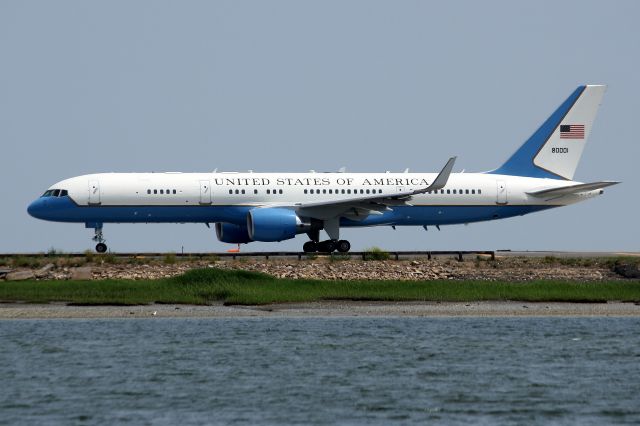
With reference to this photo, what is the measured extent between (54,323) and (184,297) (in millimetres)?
6769

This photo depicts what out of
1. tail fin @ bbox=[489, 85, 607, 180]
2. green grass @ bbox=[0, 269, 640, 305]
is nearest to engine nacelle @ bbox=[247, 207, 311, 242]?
green grass @ bbox=[0, 269, 640, 305]

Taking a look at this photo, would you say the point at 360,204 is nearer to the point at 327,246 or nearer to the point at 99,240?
the point at 327,246

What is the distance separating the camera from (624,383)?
33.3 m

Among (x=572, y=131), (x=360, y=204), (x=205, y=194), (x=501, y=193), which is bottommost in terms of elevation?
(x=360, y=204)

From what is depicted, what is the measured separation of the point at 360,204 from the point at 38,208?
15318 mm

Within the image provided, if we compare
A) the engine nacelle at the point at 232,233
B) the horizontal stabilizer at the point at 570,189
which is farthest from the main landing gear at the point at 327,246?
the horizontal stabilizer at the point at 570,189

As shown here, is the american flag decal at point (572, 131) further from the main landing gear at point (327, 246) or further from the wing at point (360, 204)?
the main landing gear at point (327, 246)

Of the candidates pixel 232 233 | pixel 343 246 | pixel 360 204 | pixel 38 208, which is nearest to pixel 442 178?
pixel 360 204

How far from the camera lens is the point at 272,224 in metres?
61.4

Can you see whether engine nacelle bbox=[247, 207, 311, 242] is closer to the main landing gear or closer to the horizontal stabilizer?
the main landing gear

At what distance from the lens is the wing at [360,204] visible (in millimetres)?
60281

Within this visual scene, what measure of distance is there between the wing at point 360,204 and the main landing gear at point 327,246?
1.36 metres

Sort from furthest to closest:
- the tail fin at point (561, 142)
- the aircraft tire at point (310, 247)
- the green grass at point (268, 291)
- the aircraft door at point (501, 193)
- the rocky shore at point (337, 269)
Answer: the tail fin at point (561, 142) < the aircraft door at point (501, 193) < the aircraft tire at point (310, 247) < the rocky shore at point (337, 269) < the green grass at point (268, 291)

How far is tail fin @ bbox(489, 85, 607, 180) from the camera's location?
6931 cm
